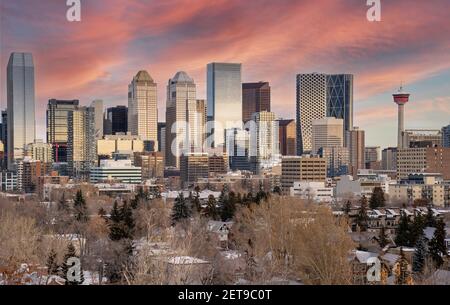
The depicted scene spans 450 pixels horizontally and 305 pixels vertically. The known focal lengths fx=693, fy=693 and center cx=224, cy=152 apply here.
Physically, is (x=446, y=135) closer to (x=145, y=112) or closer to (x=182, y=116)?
(x=182, y=116)

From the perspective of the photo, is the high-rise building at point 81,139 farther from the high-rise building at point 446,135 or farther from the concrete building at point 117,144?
the high-rise building at point 446,135

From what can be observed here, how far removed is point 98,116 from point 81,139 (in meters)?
2.60

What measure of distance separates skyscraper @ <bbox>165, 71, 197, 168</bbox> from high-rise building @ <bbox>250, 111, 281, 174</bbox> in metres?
4.65

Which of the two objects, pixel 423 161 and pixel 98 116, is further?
pixel 98 116

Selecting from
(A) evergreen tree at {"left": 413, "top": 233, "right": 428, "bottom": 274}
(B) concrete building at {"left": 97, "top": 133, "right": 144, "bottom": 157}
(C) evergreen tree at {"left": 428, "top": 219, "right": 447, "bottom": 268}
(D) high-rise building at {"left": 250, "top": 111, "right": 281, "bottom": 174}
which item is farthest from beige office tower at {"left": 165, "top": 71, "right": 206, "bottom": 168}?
(A) evergreen tree at {"left": 413, "top": 233, "right": 428, "bottom": 274}

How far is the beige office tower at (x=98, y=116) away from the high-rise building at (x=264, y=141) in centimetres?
1134

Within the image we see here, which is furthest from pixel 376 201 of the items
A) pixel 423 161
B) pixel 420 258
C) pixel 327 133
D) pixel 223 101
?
pixel 327 133

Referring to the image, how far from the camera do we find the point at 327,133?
5644 centimetres

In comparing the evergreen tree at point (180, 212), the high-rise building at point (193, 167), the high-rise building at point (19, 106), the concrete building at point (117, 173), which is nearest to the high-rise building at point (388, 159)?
the high-rise building at point (193, 167)

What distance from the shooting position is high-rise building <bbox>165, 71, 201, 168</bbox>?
165 ft
